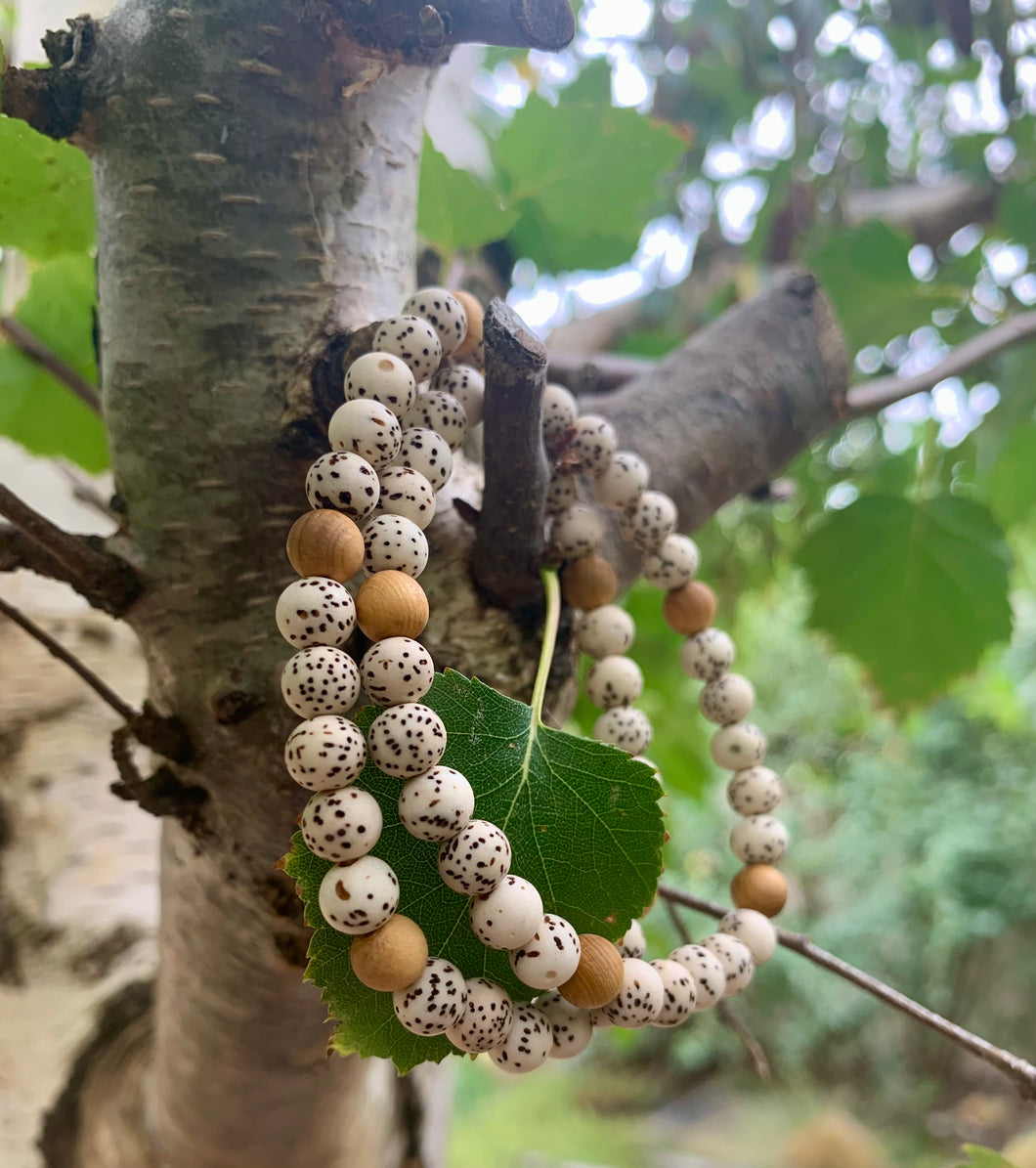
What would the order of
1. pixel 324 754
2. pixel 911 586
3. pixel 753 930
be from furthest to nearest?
pixel 911 586
pixel 753 930
pixel 324 754

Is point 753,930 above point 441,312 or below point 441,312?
below

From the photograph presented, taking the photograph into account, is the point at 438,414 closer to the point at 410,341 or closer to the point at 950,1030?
the point at 410,341

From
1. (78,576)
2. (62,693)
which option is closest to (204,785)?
(78,576)

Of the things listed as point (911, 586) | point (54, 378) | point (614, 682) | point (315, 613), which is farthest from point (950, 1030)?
point (54, 378)

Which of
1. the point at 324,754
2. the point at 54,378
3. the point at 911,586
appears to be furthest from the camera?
the point at 911,586

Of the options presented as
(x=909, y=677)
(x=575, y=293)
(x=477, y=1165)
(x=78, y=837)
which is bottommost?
(x=477, y=1165)

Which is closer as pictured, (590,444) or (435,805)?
(435,805)

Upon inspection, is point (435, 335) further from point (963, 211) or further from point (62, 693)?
point (963, 211)
